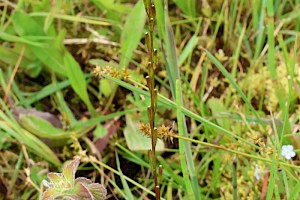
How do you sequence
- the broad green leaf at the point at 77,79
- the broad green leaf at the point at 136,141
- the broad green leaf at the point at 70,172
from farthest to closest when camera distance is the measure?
1. the broad green leaf at the point at 77,79
2. the broad green leaf at the point at 136,141
3. the broad green leaf at the point at 70,172

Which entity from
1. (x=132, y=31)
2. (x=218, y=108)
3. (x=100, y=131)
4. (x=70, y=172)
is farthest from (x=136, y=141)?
(x=70, y=172)

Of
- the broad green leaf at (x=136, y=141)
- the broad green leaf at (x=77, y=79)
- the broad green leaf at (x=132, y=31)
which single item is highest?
the broad green leaf at (x=132, y=31)

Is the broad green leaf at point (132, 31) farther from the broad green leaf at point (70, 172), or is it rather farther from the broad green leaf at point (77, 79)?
the broad green leaf at point (70, 172)

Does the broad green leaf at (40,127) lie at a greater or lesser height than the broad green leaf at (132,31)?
lesser

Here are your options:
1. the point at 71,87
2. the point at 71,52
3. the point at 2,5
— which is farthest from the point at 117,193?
the point at 2,5

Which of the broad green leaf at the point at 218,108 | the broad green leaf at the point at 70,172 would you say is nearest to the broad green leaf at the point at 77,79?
the broad green leaf at the point at 218,108

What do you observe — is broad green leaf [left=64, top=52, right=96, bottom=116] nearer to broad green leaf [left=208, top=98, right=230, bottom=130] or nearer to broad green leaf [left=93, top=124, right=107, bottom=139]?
broad green leaf [left=93, top=124, right=107, bottom=139]

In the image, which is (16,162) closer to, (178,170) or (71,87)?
(71,87)
